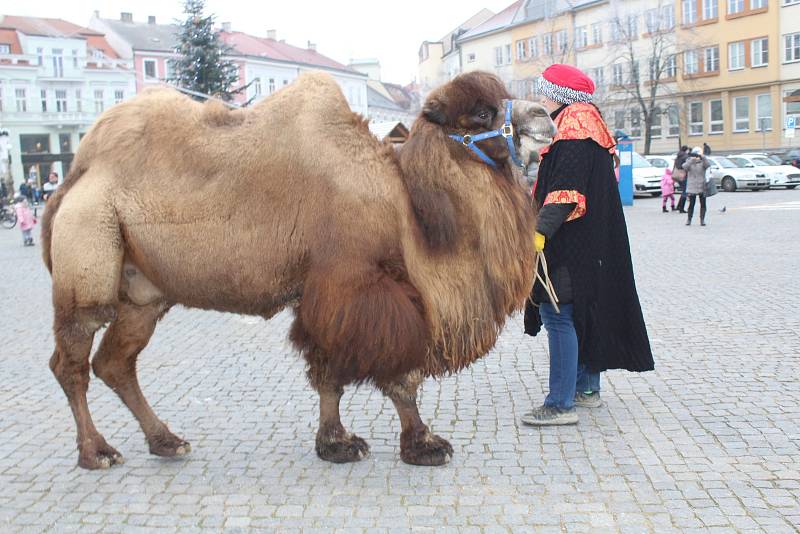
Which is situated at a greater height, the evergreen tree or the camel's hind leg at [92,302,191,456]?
the evergreen tree

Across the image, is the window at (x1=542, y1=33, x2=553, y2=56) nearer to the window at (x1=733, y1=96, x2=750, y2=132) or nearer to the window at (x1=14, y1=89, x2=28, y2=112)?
the window at (x1=733, y1=96, x2=750, y2=132)

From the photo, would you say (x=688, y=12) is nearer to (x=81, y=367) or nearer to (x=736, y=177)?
(x=736, y=177)

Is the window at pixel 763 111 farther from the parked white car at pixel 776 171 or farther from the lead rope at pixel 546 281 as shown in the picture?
the lead rope at pixel 546 281

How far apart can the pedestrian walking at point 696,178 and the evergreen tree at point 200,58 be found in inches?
578

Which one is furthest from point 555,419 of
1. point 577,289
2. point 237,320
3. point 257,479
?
point 237,320

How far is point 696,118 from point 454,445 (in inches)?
2362

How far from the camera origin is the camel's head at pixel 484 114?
4.41m

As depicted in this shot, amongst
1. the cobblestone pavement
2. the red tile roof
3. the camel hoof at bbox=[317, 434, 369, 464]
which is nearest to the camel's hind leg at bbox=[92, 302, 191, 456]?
the cobblestone pavement

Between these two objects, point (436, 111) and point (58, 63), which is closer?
point (436, 111)

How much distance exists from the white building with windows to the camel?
69571 millimetres

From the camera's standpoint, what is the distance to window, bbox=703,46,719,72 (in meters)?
57.6

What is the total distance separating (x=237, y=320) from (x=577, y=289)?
5.61 metres

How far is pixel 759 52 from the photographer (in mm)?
54875

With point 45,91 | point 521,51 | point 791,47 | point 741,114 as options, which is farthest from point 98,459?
point 45,91
